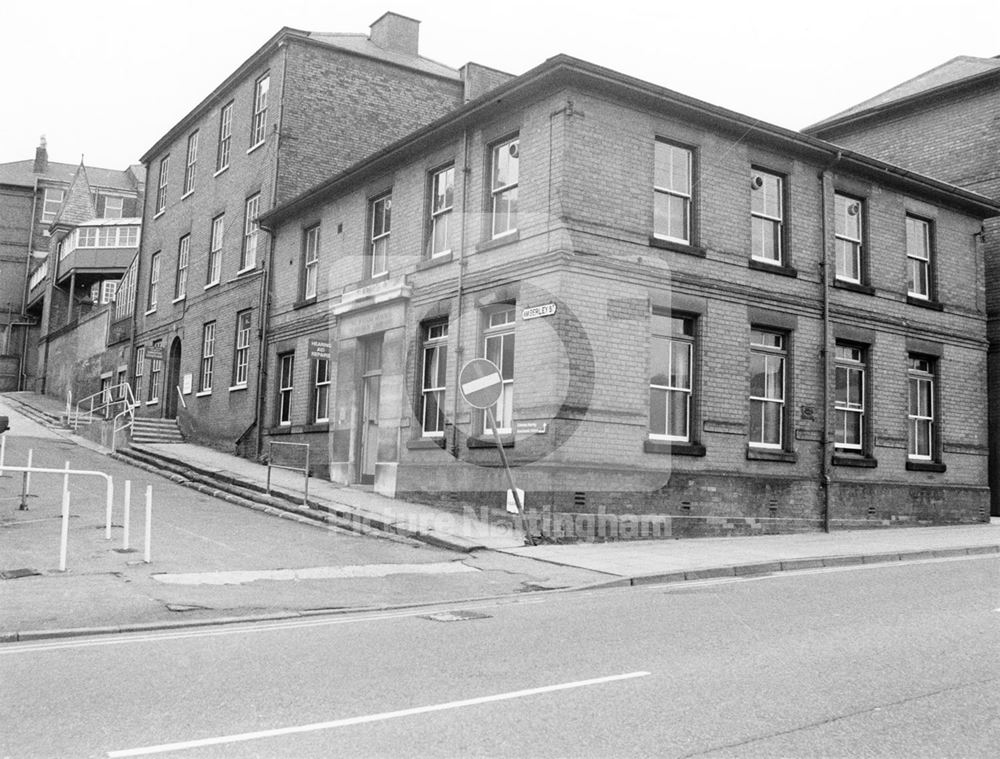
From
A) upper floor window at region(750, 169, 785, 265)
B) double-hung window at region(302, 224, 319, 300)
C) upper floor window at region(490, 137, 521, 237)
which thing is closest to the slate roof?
upper floor window at region(750, 169, 785, 265)

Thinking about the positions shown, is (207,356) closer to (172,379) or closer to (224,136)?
(172,379)

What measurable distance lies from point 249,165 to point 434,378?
12111 millimetres

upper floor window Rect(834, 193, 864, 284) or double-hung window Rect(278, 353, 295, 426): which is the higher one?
upper floor window Rect(834, 193, 864, 284)

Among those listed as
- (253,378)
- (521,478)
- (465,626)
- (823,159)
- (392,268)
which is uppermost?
(823,159)

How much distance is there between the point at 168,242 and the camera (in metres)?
32.3

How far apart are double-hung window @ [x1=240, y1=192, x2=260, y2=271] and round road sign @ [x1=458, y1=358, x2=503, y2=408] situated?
556 inches

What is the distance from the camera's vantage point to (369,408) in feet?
68.1

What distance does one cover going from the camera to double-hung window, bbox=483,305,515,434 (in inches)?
643

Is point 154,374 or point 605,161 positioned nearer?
point 605,161

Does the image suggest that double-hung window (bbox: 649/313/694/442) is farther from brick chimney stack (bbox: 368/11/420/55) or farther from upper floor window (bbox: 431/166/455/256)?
brick chimney stack (bbox: 368/11/420/55)

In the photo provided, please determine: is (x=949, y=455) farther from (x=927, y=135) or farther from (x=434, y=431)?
(x=434, y=431)

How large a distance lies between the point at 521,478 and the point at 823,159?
9.24 metres

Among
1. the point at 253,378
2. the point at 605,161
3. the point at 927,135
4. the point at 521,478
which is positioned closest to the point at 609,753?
the point at 521,478

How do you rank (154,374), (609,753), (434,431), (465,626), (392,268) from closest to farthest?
(609,753) < (465,626) < (434,431) < (392,268) < (154,374)
